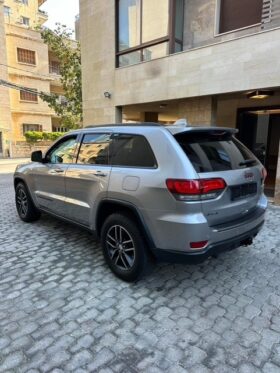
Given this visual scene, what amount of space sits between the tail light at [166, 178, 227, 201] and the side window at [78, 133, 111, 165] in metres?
1.11

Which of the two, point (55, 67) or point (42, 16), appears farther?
point (42, 16)

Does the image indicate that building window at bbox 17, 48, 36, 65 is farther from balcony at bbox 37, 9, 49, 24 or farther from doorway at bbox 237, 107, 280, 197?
doorway at bbox 237, 107, 280, 197

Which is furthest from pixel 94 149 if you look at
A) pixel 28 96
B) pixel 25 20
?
pixel 25 20

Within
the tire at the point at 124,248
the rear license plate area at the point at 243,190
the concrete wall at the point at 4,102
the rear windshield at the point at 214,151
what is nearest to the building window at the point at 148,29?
the rear windshield at the point at 214,151

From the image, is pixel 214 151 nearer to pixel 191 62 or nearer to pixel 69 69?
pixel 191 62

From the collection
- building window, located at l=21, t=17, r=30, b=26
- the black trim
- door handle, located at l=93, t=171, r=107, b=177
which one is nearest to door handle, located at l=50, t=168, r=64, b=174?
door handle, located at l=93, t=171, r=107, b=177

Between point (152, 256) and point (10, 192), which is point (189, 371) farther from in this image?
point (10, 192)

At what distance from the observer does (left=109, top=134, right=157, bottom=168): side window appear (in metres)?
2.89

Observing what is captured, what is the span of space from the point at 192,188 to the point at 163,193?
0.91 feet

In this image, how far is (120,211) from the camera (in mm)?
3162

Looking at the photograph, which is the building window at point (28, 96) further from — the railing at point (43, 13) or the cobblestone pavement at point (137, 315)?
the cobblestone pavement at point (137, 315)

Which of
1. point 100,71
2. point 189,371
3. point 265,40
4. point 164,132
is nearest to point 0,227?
point 164,132

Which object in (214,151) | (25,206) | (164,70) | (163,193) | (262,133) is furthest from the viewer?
(262,133)

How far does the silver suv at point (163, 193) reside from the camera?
2.59 meters
